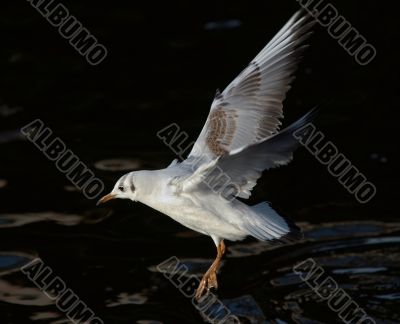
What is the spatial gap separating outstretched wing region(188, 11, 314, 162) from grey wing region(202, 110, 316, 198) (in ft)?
2.46

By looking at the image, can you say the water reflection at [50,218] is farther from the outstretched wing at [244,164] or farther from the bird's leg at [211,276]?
the outstretched wing at [244,164]

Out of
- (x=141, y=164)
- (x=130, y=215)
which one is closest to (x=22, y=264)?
(x=130, y=215)

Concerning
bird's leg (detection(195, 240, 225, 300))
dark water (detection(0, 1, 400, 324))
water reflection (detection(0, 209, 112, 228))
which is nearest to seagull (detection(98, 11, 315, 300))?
bird's leg (detection(195, 240, 225, 300))

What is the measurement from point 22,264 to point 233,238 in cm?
256

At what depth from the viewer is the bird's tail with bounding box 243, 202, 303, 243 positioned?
6625mm

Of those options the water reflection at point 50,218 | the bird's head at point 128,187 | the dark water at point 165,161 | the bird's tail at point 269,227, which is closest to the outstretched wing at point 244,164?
the bird's tail at point 269,227

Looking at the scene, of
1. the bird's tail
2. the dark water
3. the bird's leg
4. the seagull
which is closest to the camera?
the seagull

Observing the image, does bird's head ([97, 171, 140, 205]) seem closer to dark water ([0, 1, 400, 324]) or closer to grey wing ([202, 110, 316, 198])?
grey wing ([202, 110, 316, 198])

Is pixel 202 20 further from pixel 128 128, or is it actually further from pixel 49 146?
pixel 49 146

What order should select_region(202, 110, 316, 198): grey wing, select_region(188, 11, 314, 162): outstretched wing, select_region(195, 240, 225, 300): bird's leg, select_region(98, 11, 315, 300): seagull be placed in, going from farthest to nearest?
1. select_region(188, 11, 314, 162): outstretched wing
2. select_region(195, 240, 225, 300): bird's leg
3. select_region(98, 11, 315, 300): seagull
4. select_region(202, 110, 316, 198): grey wing

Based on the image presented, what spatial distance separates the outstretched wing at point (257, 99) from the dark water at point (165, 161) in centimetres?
135

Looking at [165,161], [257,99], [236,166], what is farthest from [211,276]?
[165,161]

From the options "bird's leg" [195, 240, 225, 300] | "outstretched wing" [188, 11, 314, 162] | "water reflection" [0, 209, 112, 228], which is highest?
"outstretched wing" [188, 11, 314, 162]

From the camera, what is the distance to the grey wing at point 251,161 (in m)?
5.77
